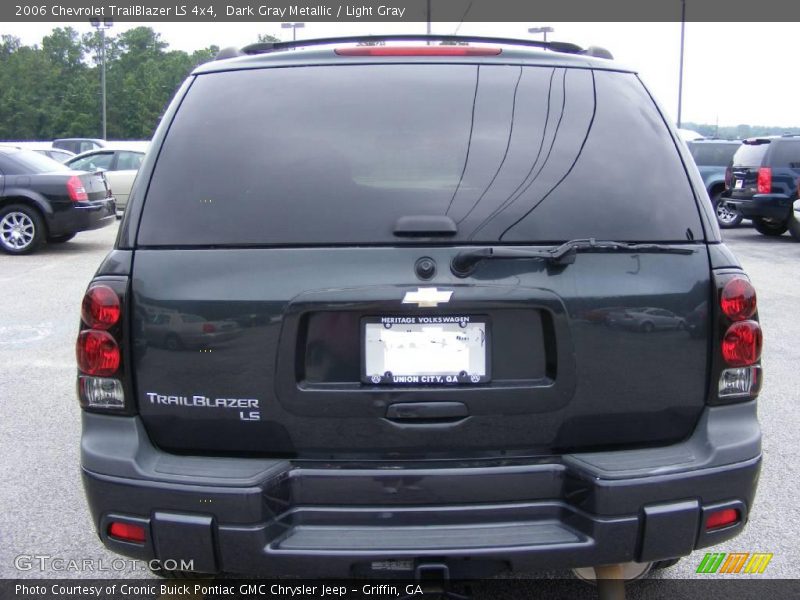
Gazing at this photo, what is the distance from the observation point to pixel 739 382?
254 centimetres

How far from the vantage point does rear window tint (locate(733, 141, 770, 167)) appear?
15.4 metres

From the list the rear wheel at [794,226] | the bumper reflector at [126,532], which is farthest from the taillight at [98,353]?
the rear wheel at [794,226]

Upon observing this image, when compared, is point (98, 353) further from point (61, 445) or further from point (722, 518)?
point (61, 445)

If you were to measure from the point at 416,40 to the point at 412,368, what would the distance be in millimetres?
1288

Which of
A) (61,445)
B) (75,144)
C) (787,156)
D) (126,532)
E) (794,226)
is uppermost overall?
(75,144)

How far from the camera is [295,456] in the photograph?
245cm

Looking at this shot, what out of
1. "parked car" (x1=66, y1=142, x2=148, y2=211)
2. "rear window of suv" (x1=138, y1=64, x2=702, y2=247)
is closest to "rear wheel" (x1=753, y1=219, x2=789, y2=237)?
"parked car" (x1=66, y1=142, x2=148, y2=211)

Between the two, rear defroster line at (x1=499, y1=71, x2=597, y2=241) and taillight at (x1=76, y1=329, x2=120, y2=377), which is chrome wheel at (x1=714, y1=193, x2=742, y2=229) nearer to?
rear defroster line at (x1=499, y1=71, x2=597, y2=241)

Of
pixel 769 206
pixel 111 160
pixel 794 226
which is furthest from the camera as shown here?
pixel 111 160

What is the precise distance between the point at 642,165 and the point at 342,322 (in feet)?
3.43

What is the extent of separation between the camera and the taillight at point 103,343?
246cm

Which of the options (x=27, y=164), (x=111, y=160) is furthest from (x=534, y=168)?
(x=111, y=160)

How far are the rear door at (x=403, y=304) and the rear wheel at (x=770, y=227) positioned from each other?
14.7 m

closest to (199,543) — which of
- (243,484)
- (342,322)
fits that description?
(243,484)
